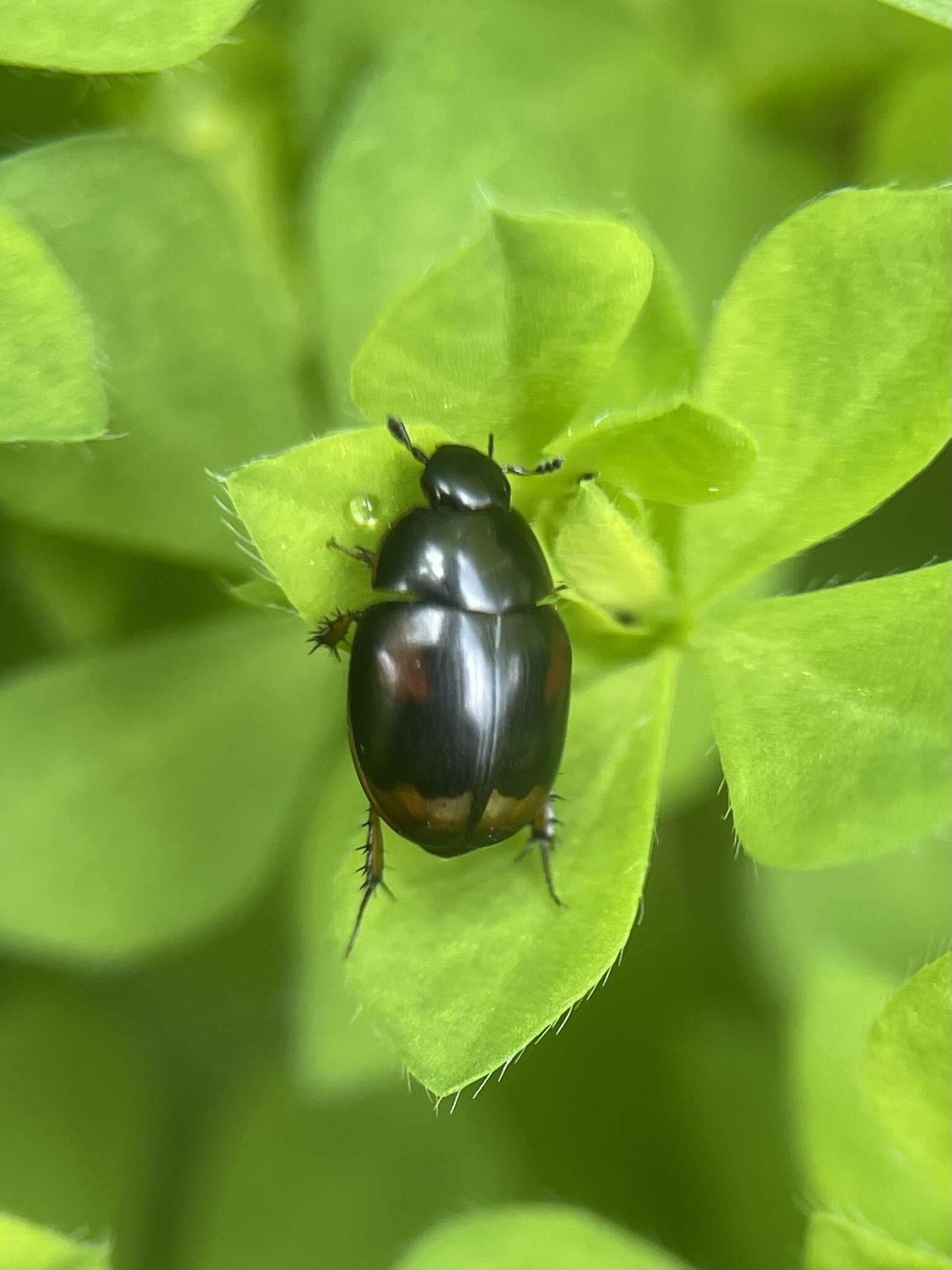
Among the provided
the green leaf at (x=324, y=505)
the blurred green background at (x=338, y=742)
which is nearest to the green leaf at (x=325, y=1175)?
the blurred green background at (x=338, y=742)

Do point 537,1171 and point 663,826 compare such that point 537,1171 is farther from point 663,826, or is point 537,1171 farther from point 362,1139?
point 663,826

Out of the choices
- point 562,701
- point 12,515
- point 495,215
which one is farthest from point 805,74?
point 12,515

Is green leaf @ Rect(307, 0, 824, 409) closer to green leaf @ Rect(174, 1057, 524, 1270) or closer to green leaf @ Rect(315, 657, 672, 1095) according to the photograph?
green leaf @ Rect(315, 657, 672, 1095)

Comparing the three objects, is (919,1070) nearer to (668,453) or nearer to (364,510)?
(668,453)

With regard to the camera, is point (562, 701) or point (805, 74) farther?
point (805, 74)


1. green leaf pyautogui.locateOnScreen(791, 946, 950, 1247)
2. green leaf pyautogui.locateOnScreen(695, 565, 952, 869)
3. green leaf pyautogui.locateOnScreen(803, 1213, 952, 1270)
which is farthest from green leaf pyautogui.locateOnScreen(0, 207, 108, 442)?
green leaf pyautogui.locateOnScreen(791, 946, 950, 1247)

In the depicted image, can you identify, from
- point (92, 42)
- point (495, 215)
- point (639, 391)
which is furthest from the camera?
point (639, 391)
